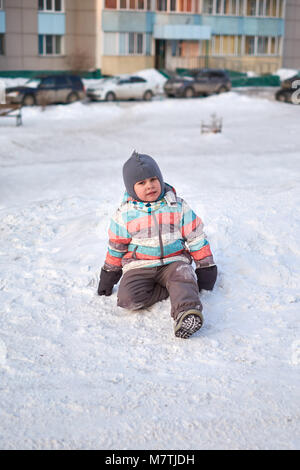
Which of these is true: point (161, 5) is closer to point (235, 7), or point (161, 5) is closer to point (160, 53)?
point (160, 53)

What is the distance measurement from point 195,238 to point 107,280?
716mm

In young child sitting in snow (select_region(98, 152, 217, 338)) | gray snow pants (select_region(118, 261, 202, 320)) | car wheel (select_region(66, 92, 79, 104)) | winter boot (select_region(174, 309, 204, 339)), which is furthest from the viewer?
car wheel (select_region(66, 92, 79, 104))

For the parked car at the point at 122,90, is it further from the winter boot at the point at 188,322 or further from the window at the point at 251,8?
the winter boot at the point at 188,322

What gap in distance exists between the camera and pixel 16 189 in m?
9.27

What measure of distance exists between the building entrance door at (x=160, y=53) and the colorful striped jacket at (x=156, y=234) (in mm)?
36755

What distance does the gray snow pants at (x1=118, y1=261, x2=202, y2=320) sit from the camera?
430cm

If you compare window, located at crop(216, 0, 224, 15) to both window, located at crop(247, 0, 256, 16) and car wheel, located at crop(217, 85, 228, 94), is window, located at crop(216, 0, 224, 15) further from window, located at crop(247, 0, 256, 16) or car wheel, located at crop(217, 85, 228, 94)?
car wheel, located at crop(217, 85, 228, 94)

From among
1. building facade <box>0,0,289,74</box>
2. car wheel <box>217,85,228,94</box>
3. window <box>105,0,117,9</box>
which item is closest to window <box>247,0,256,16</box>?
building facade <box>0,0,289,74</box>

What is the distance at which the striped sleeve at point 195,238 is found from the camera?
447 centimetres

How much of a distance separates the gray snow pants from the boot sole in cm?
26

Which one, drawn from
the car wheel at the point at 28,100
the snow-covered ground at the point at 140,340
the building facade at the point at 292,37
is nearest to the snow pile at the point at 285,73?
the building facade at the point at 292,37
